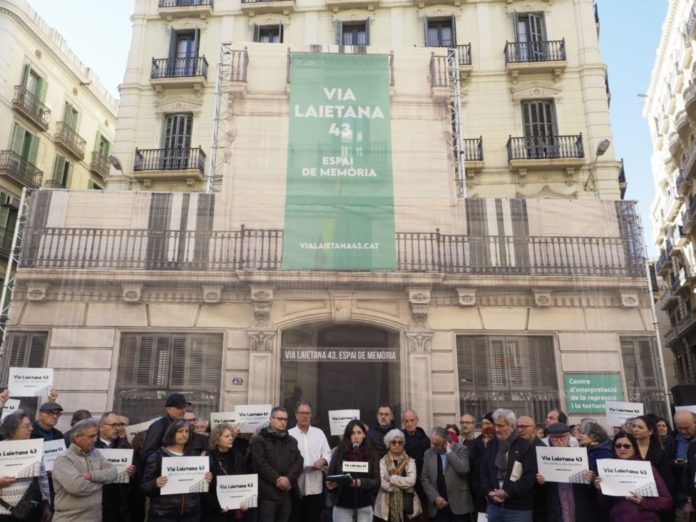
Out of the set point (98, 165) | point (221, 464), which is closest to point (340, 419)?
point (221, 464)

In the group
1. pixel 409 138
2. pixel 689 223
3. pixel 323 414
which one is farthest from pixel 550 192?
pixel 689 223

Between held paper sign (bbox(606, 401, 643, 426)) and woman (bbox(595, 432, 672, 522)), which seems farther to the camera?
held paper sign (bbox(606, 401, 643, 426))

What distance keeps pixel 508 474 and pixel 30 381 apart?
566 centimetres

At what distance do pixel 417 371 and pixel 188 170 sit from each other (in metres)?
8.38

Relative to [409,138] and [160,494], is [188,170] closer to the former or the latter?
[409,138]

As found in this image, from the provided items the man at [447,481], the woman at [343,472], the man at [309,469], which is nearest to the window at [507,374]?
the man at [447,481]

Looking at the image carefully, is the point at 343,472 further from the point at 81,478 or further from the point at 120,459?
the point at 81,478

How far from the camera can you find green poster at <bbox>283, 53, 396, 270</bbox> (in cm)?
921

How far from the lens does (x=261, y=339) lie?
28.7 ft

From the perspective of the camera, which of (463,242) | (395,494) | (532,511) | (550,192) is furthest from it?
(550,192)

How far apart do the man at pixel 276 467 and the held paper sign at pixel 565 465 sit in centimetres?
226

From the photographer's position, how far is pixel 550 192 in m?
14.1

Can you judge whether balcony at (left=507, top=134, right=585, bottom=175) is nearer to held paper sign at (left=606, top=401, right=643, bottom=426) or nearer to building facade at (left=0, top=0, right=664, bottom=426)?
building facade at (left=0, top=0, right=664, bottom=426)

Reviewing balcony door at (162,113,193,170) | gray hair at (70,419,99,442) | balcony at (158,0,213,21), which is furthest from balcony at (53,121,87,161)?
gray hair at (70,419,99,442)
